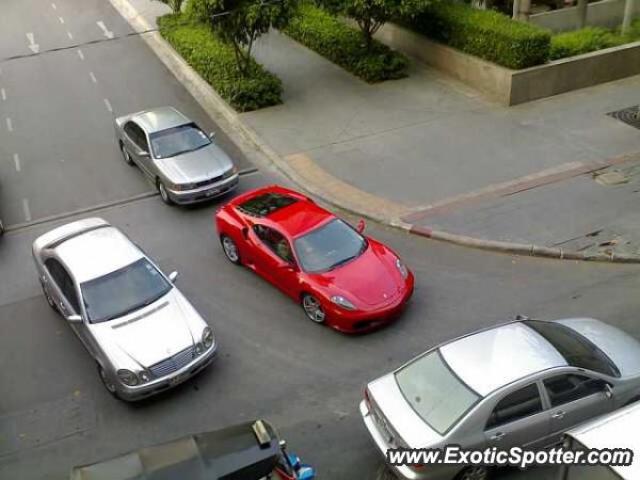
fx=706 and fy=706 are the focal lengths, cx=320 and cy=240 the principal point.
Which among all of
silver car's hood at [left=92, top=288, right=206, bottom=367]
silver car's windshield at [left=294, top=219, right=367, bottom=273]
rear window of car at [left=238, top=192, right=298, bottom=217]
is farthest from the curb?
silver car's hood at [left=92, top=288, right=206, bottom=367]

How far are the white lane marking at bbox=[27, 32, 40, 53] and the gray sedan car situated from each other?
1201cm

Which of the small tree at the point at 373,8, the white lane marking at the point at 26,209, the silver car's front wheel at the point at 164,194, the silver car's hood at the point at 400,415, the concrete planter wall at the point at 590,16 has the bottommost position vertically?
the white lane marking at the point at 26,209

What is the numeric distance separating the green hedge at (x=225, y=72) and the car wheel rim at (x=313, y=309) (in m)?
9.27

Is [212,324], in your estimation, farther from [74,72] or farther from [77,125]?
[74,72]

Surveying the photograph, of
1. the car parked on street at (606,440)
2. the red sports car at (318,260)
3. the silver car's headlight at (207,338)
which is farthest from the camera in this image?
the red sports car at (318,260)

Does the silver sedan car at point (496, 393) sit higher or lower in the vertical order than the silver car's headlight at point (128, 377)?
higher

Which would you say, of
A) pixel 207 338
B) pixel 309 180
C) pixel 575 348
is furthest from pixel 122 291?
pixel 575 348

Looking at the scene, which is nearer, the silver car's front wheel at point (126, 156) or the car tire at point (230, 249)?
the car tire at point (230, 249)

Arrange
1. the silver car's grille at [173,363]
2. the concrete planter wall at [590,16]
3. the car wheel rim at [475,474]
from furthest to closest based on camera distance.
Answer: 1. the concrete planter wall at [590,16]
2. the silver car's grille at [173,363]
3. the car wheel rim at [475,474]

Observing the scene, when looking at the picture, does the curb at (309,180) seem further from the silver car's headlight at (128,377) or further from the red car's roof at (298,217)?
the silver car's headlight at (128,377)

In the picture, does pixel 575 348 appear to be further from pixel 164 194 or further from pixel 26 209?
pixel 26 209

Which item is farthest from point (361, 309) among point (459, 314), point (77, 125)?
point (77, 125)

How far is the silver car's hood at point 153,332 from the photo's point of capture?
9797 millimetres

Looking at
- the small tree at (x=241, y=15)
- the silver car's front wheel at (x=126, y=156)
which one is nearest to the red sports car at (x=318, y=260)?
the silver car's front wheel at (x=126, y=156)
